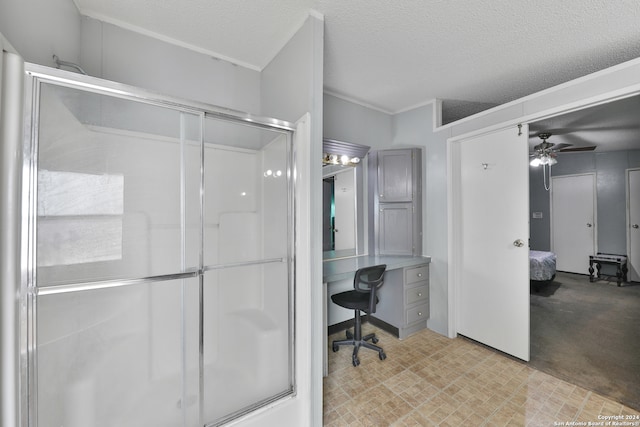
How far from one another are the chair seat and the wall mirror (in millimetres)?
499

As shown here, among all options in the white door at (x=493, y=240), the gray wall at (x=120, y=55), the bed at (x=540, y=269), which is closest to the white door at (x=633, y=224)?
the bed at (x=540, y=269)

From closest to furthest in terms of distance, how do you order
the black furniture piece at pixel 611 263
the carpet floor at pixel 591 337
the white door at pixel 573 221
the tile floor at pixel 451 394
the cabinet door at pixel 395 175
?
the tile floor at pixel 451 394 < the carpet floor at pixel 591 337 < the cabinet door at pixel 395 175 < the black furniture piece at pixel 611 263 < the white door at pixel 573 221

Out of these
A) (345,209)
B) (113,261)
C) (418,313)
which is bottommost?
(418,313)

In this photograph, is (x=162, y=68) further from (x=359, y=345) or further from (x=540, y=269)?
(x=540, y=269)

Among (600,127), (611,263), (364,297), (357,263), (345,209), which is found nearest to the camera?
(364,297)

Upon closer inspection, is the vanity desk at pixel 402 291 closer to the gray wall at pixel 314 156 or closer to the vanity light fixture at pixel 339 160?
the gray wall at pixel 314 156

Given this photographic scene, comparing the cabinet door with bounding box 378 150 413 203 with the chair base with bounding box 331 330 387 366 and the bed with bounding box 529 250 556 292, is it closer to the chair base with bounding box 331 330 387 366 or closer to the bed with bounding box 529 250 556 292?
the chair base with bounding box 331 330 387 366

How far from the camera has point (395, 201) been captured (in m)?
2.91

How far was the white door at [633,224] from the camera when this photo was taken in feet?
14.9

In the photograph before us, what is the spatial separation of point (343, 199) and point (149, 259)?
1965 millimetres

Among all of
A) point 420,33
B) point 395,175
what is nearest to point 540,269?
point 395,175

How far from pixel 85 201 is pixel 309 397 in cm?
156

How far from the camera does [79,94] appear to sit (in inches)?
43.9

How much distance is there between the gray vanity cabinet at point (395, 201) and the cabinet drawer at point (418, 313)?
0.60 metres
